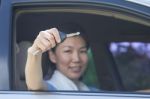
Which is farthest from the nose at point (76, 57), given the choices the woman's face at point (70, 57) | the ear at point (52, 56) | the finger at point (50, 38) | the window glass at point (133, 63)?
the window glass at point (133, 63)

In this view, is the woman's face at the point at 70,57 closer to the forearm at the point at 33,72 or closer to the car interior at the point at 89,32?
the car interior at the point at 89,32

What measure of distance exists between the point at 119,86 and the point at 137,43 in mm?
467

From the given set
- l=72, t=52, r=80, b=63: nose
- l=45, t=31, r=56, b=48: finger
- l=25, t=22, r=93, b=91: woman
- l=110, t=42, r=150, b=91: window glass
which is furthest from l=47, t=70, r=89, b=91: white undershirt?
l=110, t=42, r=150, b=91: window glass

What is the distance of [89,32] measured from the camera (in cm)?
392

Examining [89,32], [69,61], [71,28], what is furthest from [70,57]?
[89,32]

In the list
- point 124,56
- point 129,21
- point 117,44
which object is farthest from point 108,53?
point 129,21

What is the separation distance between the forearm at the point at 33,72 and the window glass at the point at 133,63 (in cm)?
127

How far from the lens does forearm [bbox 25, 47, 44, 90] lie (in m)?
3.09

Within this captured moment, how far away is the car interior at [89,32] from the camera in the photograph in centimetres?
327

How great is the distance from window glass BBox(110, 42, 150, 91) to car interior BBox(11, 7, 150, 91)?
153 mm

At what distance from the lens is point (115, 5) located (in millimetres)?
3121

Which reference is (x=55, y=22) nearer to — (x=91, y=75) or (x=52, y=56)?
(x=52, y=56)

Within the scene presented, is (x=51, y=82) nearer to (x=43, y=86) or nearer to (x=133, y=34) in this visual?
(x=43, y=86)

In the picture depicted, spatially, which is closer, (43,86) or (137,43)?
(43,86)
